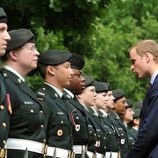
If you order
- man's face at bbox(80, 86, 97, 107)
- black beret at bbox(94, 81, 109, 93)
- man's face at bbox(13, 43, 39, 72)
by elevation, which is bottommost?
black beret at bbox(94, 81, 109, 93)

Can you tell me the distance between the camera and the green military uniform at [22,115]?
730 cm

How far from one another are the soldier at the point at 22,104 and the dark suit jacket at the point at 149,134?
95cm

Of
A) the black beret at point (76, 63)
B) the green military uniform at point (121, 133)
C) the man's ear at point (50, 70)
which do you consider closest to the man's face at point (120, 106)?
the green military uniform at point (121, 133)

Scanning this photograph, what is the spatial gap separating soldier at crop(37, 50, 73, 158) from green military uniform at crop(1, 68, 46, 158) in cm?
66

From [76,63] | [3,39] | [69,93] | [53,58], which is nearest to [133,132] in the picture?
[76,63]

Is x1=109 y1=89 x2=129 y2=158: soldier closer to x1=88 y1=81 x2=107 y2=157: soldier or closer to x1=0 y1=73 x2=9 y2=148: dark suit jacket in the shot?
x1=88 y1=81 x2=107 y2=157: soldier

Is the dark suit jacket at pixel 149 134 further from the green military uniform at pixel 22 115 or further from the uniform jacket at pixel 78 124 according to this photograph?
the uniform jacket at pixel 78 124

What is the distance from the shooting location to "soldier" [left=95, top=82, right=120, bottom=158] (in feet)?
39.4

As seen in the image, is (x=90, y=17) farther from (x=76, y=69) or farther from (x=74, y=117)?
(x=74, y=117)

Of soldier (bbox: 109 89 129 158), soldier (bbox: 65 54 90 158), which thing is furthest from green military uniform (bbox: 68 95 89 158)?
soldier (bbox: 109 89 129 158)

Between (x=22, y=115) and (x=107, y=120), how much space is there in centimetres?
525

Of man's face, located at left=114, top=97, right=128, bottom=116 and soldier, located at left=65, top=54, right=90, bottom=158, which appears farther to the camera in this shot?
man's face, located at left=114, top=97, right=128, bottom=116

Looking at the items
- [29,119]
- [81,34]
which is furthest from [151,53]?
[81,34]

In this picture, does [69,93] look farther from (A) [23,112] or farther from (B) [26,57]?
(A) [23,112]
